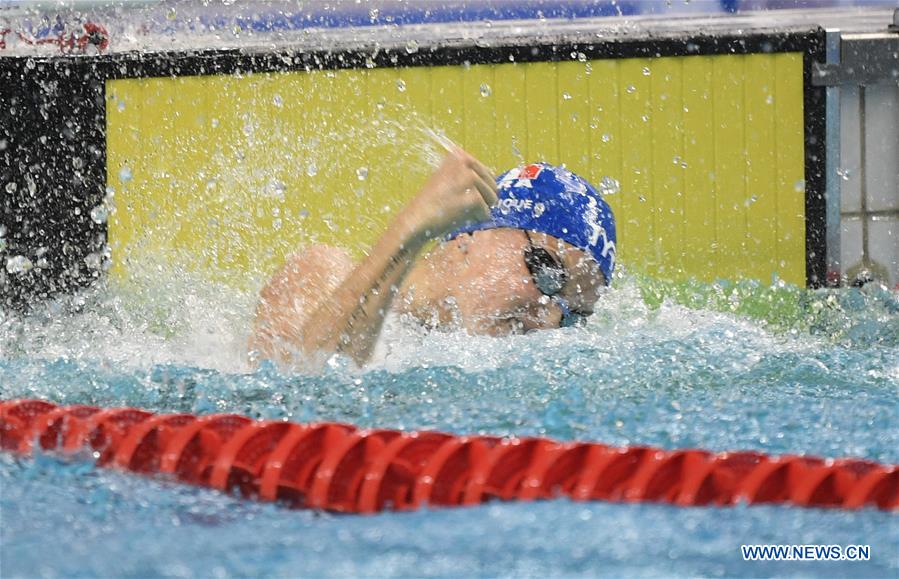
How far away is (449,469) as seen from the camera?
1625 mm

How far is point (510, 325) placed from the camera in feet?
8.24

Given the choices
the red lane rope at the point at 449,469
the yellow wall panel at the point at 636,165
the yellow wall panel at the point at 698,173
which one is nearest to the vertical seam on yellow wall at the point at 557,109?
the yellow wall panel at the point at 636,165

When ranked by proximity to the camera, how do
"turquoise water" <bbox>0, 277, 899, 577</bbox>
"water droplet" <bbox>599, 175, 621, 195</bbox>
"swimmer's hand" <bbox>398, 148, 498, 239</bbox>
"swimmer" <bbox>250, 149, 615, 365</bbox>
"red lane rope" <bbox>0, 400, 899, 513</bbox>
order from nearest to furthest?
"turquoise water" <bbox>0, 277, 899, 577</bbox> → "red lane rope" <bbox>0, 400, 899, 513</bbox> → "swimmer's hand" <bbox>398, 148, 498, 239</bbox> → "swimmer" <bbox>250, 149, 615, 365</bbox> → "water droplet" <bbox>599, 175, 621, 195</bbox>

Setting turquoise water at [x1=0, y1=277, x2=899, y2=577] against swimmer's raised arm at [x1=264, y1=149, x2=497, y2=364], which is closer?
turquoise water at [x1=0, y1=277, x2=899, y2=577]

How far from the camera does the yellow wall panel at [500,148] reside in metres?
4.50

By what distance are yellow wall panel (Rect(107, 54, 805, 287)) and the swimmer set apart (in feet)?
6.20

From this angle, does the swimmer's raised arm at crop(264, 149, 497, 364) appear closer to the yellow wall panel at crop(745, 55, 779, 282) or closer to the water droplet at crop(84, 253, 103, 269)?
the water droplet at crop(84, 253, 103, 269)

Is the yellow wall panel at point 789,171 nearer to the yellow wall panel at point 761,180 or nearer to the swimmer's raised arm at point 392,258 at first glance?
the yellow wall panel at point 761,180

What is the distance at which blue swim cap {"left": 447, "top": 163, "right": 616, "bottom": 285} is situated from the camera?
2.53m

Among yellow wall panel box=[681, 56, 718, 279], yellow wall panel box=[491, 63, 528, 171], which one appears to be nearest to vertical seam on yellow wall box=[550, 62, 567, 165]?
yellow wall panel box=[491, 63, 528, 171]

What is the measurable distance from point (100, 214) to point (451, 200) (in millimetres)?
2866

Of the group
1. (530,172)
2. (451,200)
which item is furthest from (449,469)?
(530,172)

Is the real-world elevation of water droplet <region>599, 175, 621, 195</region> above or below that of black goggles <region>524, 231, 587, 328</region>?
below

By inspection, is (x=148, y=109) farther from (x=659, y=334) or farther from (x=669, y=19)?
(x=659, y=334)
